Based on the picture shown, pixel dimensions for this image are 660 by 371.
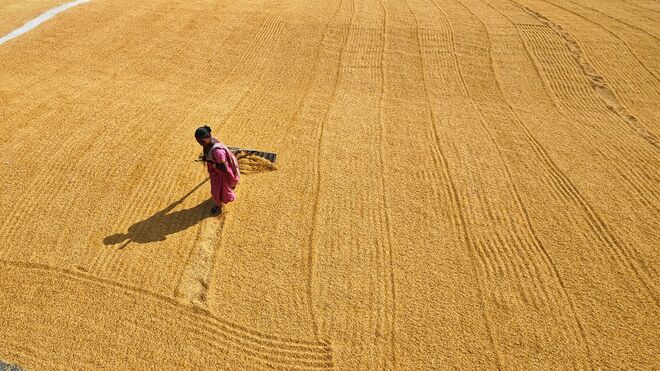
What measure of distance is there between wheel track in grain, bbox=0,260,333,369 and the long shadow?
82 cm

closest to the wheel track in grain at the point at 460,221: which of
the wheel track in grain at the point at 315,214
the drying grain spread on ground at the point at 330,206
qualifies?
the drying grain spread on ground at the point at 330,206

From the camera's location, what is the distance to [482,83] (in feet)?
34.2

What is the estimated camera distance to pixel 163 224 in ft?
19.8

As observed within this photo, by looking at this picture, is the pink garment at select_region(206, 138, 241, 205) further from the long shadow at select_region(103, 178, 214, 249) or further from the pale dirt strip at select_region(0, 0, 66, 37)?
the pale dirt strip at select_region(0, 0, 66, 37)

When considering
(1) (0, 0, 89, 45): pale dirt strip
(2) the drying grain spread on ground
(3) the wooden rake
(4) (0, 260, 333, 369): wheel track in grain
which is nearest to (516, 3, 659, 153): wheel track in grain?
(2) the drying grain spread on ground

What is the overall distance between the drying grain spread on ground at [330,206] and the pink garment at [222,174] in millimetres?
371

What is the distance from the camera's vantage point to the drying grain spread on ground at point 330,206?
4.70 meters

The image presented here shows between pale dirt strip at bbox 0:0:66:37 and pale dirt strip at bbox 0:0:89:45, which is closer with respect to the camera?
pale dirt strip at bbox 0:0:89:45

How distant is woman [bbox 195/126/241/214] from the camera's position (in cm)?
530

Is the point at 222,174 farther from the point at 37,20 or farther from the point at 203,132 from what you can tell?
the point at 37,20

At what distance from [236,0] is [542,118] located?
11.7m

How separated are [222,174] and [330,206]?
1.75 metres

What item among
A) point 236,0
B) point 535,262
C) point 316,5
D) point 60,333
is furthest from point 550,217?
point 236,0

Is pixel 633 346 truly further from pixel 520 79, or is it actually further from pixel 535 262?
pixel 520 79
